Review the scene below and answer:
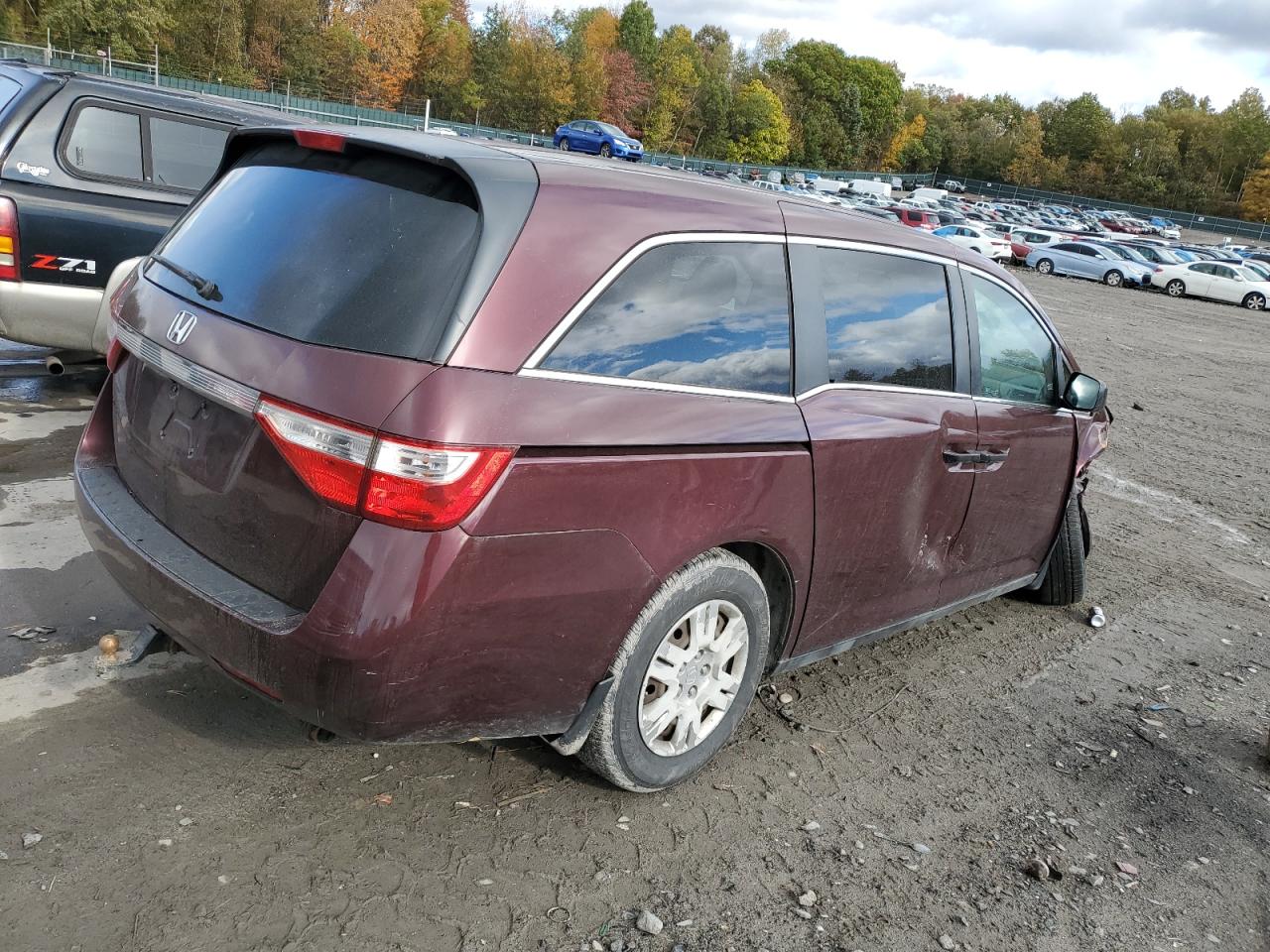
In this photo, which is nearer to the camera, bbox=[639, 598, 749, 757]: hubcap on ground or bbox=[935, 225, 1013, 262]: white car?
bbox=[639, 598, 749, 757]: hubcap on ground

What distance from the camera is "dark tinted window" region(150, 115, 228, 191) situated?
6.89 meters

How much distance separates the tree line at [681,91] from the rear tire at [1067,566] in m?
73.5

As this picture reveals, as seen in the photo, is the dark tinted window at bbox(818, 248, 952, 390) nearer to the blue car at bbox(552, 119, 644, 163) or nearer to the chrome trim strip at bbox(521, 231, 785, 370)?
the chrome trim strip at bbox(521, 231, 785, 370)

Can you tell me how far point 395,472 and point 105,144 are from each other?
5.33 meters

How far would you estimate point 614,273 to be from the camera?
287 cm

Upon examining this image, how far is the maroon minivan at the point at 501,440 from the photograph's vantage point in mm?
2553

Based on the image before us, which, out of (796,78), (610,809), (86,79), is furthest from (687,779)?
(796,78)

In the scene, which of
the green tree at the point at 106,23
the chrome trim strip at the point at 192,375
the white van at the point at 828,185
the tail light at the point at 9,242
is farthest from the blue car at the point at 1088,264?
the green tree at the point at 106,23

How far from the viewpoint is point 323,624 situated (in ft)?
8.45

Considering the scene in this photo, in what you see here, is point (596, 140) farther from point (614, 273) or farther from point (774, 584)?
point (614, 273)

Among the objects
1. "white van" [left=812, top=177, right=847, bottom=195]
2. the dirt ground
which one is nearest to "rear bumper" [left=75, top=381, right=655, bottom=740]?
the dirt ground

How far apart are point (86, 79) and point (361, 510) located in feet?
18.2

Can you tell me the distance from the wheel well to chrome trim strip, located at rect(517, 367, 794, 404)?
0.46 meters

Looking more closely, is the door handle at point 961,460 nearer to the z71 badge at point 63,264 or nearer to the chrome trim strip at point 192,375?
the chrome trim strip at point 192,375
